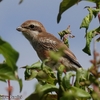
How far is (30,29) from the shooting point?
1447 centimetres

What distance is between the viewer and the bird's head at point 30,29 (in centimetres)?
1382

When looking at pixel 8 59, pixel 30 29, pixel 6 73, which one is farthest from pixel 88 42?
pixel 30 29

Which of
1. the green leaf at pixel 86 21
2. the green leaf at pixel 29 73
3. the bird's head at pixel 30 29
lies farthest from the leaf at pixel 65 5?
the bird's head at pixel 30 29

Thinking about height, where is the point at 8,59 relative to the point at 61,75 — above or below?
above

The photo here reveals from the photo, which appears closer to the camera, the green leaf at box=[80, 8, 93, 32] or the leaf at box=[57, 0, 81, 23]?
the leaf at box=[57, 0, 81, 23]

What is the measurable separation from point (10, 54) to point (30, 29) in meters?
12.5

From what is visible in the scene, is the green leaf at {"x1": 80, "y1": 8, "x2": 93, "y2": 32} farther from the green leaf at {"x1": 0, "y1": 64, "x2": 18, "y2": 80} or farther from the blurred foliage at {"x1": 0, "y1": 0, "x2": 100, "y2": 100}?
the green leaf at {"x1": 0, "y1": 64, "x2": 18, "y2": 80}

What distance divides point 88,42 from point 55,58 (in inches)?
79.6

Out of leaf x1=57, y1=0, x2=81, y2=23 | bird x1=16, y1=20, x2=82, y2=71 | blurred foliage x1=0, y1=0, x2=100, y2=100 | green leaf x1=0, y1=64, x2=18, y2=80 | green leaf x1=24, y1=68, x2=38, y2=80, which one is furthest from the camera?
bird x1=16, y1=20, x2=82, y2=71

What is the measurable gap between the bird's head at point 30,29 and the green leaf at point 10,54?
1139cm

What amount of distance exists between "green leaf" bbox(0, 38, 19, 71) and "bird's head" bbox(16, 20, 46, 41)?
11385 mm

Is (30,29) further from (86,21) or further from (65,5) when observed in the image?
(65,5)

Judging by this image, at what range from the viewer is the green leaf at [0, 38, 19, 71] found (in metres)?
2.00

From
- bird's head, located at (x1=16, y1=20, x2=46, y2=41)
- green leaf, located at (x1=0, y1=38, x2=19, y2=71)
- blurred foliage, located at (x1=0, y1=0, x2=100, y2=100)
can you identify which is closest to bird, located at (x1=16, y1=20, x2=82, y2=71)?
bird's head, located at (x1=16, y1=20, x2=46, y2=41)
